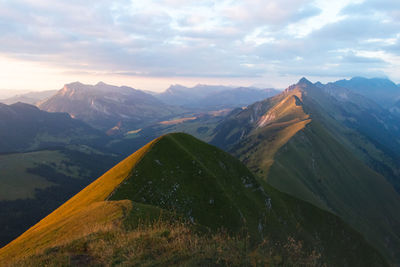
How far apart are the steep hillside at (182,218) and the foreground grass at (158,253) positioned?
66mm

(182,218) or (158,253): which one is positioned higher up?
(158,253)

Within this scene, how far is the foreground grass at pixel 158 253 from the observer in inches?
514

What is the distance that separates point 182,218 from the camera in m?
26.0

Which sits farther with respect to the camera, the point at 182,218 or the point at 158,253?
the point at 182,218

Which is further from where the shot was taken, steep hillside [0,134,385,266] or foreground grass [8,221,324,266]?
steep hillside [0,134,385,266]

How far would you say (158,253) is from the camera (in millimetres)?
13969

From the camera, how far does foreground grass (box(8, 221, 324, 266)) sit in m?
13.1

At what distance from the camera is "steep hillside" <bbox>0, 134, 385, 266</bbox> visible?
14672mm

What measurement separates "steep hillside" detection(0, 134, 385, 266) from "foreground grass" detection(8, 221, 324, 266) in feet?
0.22

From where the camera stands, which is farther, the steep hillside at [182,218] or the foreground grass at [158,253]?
the steep hillside at [182,218]

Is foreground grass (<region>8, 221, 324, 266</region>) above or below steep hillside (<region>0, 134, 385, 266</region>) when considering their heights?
above

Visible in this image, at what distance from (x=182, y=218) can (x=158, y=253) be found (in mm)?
12271

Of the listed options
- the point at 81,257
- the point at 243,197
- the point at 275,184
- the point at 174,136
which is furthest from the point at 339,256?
the point at 81,257

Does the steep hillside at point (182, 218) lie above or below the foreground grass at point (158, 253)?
below
